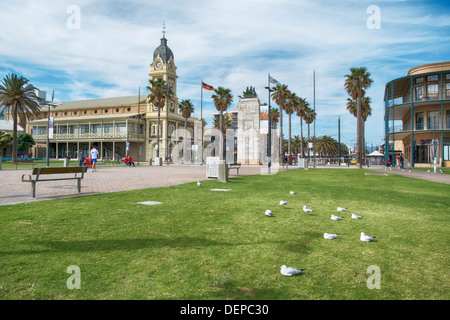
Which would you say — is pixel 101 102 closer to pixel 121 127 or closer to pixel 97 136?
pixel 121 127

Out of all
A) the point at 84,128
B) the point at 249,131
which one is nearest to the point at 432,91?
the point at 249,131

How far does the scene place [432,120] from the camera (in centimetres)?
4072

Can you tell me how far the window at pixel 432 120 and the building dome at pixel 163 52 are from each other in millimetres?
50704

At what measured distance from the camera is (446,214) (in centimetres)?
725

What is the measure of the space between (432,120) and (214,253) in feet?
151

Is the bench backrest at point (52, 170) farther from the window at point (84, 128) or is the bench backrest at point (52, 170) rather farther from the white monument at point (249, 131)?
the window at point (84, 128)

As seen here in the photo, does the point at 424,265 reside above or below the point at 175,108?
below

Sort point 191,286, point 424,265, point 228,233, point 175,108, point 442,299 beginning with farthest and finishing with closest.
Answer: point 175,108 < point 228,233 < point 424,265 < point 191,286 < point 442,299

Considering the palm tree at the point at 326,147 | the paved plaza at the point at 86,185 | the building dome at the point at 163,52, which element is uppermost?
the building dome at the point at 163,52

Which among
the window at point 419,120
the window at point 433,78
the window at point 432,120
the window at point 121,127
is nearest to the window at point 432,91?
the window at point 433,78

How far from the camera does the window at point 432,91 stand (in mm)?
40000
